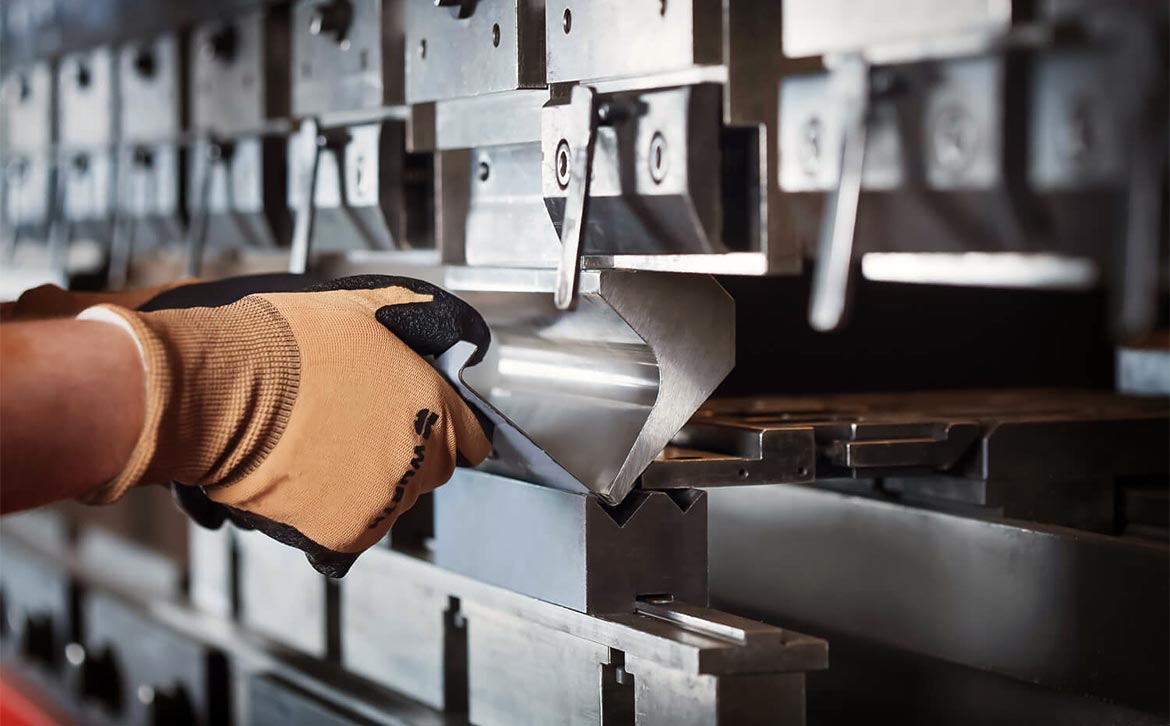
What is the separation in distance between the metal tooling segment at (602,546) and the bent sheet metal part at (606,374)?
2 cm

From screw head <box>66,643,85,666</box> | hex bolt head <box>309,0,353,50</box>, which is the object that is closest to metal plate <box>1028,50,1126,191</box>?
hex bolt head <box>309,0,353,50</box>

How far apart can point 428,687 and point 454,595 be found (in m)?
0.19

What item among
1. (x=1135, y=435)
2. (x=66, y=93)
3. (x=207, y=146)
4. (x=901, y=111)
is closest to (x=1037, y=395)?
(x=1135, y=435)

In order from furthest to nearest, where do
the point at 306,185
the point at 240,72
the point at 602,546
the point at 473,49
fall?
the point at 240,72 → the point at 306,185 → the point at 473,49 → the point at 602,546

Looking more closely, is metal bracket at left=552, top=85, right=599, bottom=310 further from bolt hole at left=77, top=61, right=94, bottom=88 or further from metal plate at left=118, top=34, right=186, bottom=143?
bolt hole at left=77, top=61, right=94, bottom=88

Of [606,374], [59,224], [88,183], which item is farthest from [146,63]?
[606,374]

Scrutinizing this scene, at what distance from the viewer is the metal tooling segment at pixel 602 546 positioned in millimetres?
1342

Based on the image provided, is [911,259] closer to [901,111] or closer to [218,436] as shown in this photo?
[901,111]

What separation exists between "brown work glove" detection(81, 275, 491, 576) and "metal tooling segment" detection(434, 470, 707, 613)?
14 centimetres

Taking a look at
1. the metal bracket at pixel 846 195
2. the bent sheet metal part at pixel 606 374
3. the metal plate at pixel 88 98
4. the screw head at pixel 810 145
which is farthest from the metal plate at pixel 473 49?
the metal plate at pixel 88 98

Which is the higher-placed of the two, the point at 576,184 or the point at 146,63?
the point at 146,63

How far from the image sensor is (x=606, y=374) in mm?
1499

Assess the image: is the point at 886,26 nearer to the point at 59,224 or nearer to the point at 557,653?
the point at 557,653

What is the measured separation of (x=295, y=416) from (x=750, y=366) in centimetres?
95
